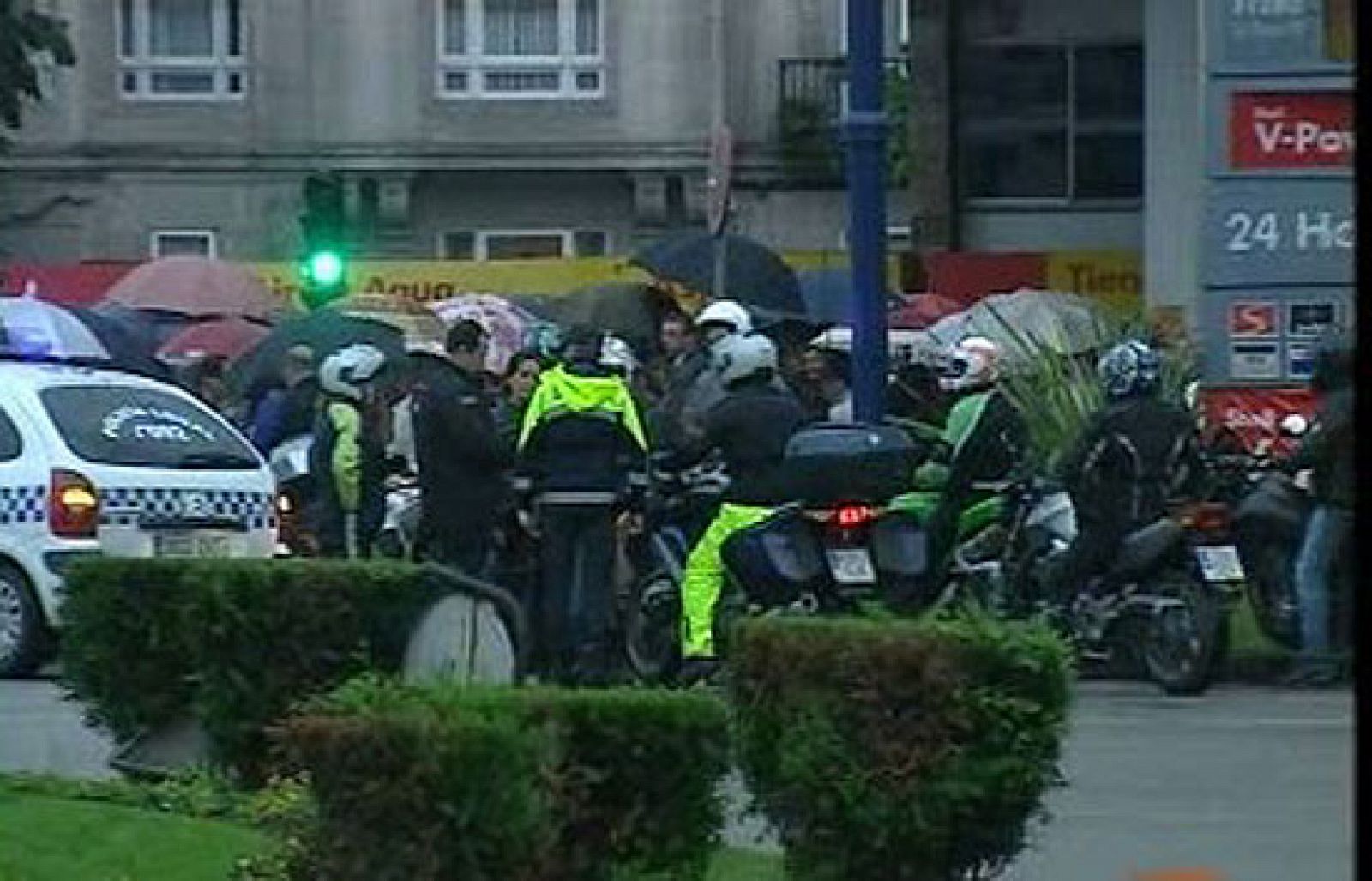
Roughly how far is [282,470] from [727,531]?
7278 millimetres

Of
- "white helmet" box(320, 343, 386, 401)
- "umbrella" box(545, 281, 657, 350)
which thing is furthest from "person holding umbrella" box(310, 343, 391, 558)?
"umbrella" box(545, 281, 657, 350)

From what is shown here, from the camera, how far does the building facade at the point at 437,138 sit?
53406 millimetres

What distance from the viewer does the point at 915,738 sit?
9750 millimetres

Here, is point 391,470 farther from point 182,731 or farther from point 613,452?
point 182,731

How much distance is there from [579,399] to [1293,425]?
18.7 ft

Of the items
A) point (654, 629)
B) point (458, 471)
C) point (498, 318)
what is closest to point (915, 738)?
point (654, 629)

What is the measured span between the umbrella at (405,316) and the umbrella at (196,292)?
374cm

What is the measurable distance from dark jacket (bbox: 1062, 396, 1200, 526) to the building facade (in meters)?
32.7

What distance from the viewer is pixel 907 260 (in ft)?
121

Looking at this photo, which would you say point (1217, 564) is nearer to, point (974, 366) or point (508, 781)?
point (974, 366)

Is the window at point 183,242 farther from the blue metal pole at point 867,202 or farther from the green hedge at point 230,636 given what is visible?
the green hedge at point 230,636

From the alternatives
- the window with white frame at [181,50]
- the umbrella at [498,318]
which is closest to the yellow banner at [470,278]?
the umbrella at [498,318]

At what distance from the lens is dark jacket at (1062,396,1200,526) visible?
19.5 m

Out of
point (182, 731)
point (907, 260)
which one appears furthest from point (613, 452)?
point (907, 260)
